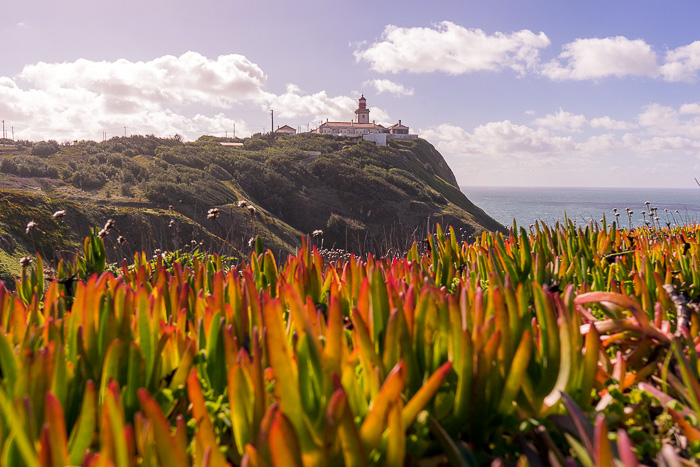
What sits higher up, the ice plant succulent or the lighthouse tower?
the lighthouse tower

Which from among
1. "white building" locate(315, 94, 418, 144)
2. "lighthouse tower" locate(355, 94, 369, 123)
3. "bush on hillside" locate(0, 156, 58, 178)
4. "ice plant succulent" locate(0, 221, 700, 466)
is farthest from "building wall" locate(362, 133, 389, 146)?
"ice plant succulent" locate(0, 221, 700, 466)

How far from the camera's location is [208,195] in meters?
30.2

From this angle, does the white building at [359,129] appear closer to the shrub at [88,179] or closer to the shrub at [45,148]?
the shrub at [45,148]

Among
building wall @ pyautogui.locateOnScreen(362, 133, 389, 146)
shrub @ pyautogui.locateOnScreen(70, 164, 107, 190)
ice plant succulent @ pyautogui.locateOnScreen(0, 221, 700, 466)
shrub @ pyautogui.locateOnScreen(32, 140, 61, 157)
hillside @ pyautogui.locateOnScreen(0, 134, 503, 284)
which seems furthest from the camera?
building wall @ pyautogui.locateOnScreen(362, 133, 389, 146)

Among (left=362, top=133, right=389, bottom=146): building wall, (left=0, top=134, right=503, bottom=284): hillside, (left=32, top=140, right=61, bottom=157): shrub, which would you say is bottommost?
(left=0, top=134, right=503, bottom=284): hillside

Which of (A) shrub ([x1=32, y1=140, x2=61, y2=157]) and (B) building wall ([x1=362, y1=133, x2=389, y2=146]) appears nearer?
(A) shrub ([x1=32, y1=140, x2=61, y2=157])

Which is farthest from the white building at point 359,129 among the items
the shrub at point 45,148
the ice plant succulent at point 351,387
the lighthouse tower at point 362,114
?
the ice plant succulent at point 351,387

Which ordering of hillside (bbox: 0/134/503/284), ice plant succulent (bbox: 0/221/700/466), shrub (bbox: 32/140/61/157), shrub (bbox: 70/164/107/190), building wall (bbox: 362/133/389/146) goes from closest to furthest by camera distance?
ice plant succulent (bbox: 0/221/700/466)
hillside (bbox: 0/134/503/284)
shrub (bbox: 70/164/107/190)
shrub (bbox: 32/140/61/157)
building wall (bbox: 362/133/389/146)

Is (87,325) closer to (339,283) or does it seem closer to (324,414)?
(324,414)

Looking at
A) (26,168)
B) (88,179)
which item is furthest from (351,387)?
(26,168)

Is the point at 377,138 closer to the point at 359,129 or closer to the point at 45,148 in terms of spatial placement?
the point at 359,129

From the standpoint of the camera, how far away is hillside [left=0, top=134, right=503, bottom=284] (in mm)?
17156

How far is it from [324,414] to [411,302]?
0.34 meters

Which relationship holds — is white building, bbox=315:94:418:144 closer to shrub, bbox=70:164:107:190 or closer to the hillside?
the hillside
